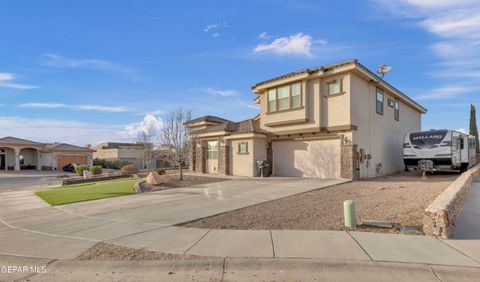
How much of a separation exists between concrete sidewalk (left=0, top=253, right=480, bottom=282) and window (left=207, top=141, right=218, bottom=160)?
1851 centimetres

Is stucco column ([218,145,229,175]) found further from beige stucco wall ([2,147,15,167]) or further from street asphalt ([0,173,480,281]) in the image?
beige stucco wall ([2,147,15,167])

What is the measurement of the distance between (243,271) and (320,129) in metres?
14.3

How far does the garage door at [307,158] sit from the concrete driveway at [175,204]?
445 centimetres

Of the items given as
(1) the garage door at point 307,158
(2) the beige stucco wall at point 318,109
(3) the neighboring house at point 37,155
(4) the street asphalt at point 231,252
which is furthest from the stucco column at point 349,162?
(3) the neighboring house at point 37,155

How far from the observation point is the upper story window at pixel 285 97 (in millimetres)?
19125

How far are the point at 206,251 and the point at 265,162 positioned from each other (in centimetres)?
1486

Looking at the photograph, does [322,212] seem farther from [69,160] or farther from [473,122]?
[69,160]

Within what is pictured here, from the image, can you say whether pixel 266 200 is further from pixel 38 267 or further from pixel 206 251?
pixel 38 267

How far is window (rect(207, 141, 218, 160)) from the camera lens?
78.1ft

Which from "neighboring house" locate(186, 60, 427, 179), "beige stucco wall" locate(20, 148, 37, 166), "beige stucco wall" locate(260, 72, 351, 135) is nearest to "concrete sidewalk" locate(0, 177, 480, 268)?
"neighboring house" locate(186, 60, 427, 179)

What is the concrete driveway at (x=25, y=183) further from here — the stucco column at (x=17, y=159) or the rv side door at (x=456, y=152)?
the rv side door at (x=456, y=152)

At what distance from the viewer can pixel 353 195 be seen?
1185cm

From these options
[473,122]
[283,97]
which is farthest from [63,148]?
[473,122]

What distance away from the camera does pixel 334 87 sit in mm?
17812
